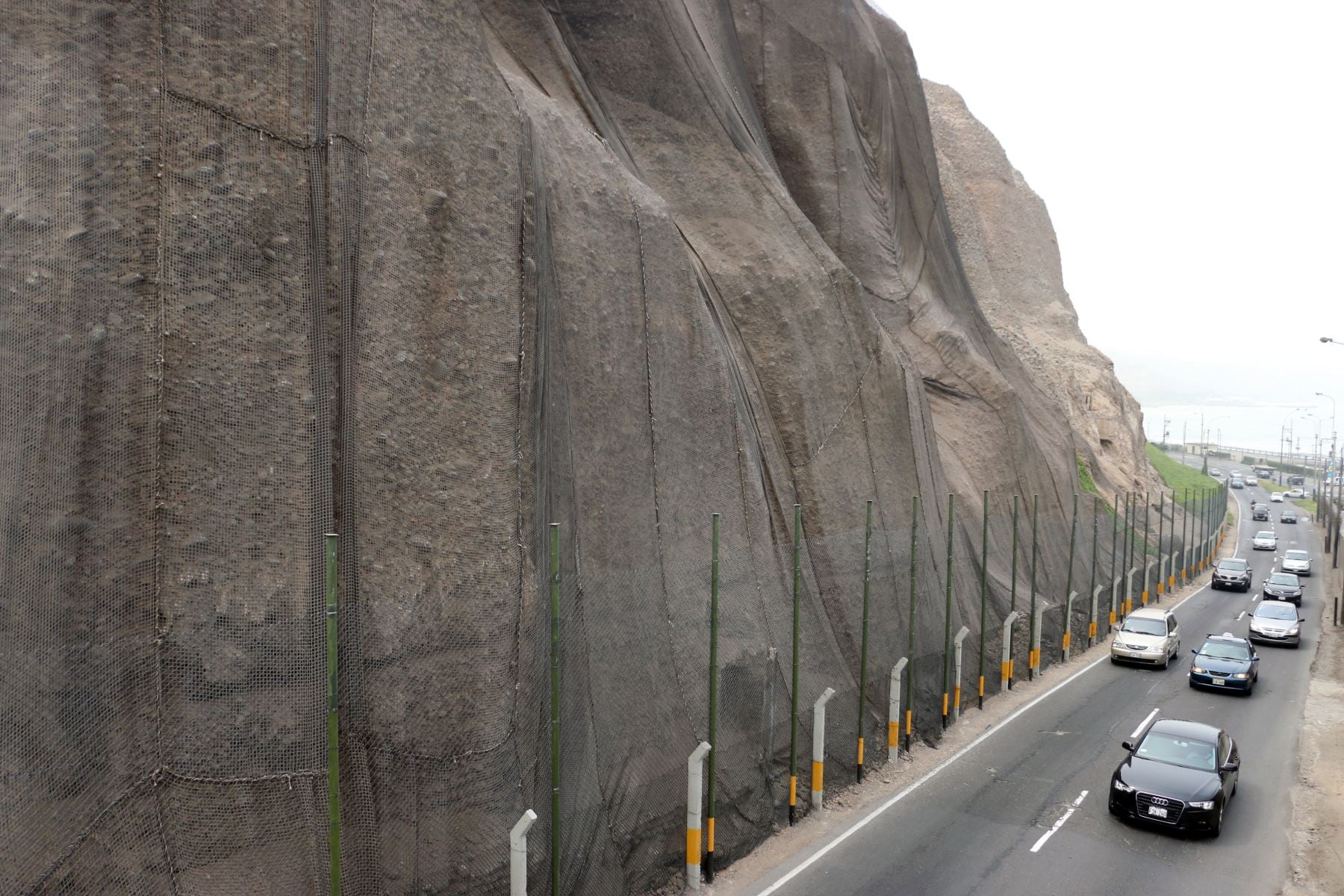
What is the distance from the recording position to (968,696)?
64.1 feet

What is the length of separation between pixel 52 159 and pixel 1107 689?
21861 millimetres

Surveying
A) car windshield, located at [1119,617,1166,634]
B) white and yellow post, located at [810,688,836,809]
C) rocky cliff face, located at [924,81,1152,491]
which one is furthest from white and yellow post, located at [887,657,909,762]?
rocky cliff face, located at [924,81,1152,491]

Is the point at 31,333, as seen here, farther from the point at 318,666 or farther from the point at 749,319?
the point at 749,319

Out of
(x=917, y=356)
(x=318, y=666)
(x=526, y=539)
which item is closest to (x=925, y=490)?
(x=917, y=356)

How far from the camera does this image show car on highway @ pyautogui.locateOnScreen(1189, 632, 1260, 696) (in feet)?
68.1

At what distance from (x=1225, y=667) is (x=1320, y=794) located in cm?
669

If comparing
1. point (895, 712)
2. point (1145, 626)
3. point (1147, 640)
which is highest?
point (895, 712)

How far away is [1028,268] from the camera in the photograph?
186 ft

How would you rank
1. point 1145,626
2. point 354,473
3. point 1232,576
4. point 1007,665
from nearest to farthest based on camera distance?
1. point 354,473
2. point 1007,665
3. point 1145,626
4. point 1232,576

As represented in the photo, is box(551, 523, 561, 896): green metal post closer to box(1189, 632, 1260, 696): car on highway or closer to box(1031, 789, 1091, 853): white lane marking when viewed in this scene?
box(1031, 789, 1091, 853): white lane marking

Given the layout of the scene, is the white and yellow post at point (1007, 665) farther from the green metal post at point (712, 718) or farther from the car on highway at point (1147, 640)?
the green metal post at point (712, 718)

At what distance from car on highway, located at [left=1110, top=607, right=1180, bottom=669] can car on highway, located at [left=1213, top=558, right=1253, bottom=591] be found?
16.5m

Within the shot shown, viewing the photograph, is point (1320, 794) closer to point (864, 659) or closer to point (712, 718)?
point (864, 659)

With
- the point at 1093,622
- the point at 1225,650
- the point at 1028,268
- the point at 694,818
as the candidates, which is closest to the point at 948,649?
the point at 1225,650
